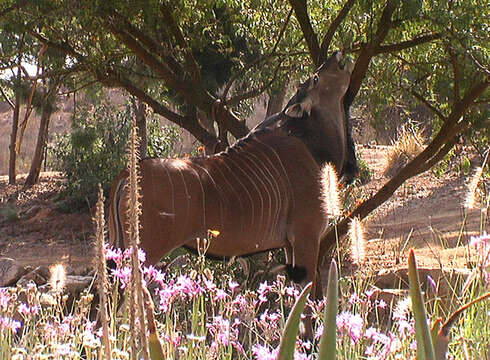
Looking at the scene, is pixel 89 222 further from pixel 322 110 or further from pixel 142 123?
pixel 322 110

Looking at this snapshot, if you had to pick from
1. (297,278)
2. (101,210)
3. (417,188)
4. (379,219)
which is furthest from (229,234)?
(417,188)

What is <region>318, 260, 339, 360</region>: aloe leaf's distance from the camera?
3.81ft

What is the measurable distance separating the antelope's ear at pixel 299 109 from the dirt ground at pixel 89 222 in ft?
8.57

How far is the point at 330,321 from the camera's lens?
116 centimetres

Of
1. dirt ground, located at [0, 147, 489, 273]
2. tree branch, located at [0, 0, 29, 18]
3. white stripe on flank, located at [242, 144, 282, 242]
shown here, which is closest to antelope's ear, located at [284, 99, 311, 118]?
white stripe on flank, located at [242, 144, 282, 242]

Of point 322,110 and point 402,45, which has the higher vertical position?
point 402,45

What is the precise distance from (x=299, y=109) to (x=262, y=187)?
56cm

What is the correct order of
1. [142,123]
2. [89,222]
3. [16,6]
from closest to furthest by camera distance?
[16,6], [142,123], [89,222]

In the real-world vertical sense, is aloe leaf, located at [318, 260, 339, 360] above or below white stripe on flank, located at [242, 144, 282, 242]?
below

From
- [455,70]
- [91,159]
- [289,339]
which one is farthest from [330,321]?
[91,159]

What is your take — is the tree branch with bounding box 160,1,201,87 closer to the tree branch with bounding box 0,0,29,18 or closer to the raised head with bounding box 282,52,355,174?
the tree branch with bounding box 0,0,29,18

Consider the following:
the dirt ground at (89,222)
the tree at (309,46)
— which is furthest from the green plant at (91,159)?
the tree at (309,46)

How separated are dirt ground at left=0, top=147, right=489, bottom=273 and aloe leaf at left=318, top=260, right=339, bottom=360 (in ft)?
21.6

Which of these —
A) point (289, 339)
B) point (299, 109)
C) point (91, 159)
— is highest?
point (91, 159)
